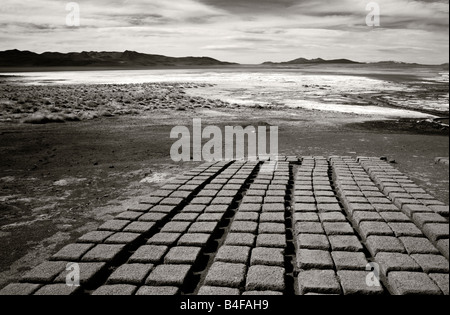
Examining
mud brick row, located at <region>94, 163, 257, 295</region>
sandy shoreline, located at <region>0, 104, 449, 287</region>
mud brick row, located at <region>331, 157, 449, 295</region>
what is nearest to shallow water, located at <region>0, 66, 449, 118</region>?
mud brick row, located at <region>331, 157, 449, 295</region>

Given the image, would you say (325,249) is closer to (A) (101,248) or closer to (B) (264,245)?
(B) (264,245)

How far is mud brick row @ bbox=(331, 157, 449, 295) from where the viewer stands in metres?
2.78

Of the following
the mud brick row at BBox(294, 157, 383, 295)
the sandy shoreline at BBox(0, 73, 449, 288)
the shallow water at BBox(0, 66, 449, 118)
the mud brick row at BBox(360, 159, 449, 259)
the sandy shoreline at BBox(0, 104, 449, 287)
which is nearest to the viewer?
the mud brick row at BBox(294, 157, 383, 295)

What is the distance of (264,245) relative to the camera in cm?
346

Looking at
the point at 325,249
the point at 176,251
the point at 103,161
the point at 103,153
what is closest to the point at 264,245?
the point at 325,249

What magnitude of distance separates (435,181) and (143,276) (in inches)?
206

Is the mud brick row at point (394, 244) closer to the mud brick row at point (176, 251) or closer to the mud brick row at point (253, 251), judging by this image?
the mud brick row at point (253, 251)

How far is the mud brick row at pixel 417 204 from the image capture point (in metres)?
3.59

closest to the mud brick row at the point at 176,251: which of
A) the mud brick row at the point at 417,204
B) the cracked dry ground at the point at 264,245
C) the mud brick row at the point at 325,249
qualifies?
the cracked dry ground at the point at 264,245

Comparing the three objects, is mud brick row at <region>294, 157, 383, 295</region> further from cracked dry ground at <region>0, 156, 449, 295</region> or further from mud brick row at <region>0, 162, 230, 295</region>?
mud brick row at <region>0, 162, 230, 295</region>

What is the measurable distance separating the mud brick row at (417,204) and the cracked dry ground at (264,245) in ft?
0.05
